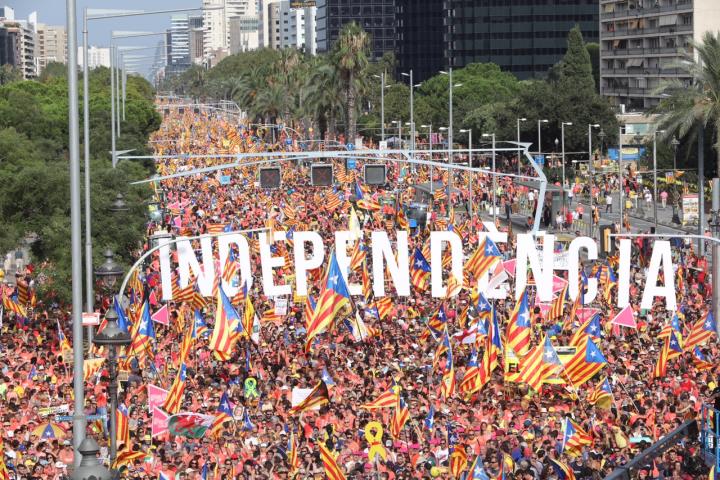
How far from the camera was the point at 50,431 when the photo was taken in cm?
2298

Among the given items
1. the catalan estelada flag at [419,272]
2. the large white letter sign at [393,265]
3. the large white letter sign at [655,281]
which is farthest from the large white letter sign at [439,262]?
the large white letter sign at [655,281]

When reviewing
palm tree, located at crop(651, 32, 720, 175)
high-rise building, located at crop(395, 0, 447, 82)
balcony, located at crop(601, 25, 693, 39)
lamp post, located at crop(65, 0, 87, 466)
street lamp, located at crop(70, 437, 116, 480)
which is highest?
high-rise building, located at crop(395, 0, 447, 82)

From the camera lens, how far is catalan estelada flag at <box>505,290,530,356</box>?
92.6 feet

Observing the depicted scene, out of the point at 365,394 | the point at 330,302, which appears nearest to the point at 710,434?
the point at 365,394

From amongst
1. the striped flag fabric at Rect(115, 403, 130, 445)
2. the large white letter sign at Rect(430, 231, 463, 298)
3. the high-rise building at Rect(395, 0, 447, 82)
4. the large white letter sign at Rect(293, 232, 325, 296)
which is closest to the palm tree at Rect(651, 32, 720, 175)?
the large white letter sign at Rect(430, 231, 463, 298)

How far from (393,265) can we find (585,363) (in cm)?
1040

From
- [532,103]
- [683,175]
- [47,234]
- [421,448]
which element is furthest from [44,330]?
[532,103]

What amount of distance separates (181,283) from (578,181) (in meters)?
62.4

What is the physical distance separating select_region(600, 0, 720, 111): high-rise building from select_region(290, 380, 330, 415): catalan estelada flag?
8909cm

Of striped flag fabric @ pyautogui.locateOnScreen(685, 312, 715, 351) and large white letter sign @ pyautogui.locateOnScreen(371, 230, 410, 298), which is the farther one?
large white letter sign @ pyautogui.locateOnScreen(371, 230, 410, 298)

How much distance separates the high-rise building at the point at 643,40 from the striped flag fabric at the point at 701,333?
271ft

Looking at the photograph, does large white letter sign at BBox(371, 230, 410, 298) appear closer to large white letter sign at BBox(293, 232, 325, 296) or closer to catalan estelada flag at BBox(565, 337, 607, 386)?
large white letter sign at BBox(293, 232, 325, 296)

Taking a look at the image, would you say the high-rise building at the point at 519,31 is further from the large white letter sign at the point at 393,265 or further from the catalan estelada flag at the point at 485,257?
the large white letter sign at the point at 393,265

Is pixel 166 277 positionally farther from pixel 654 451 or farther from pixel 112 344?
pixel 112 344
